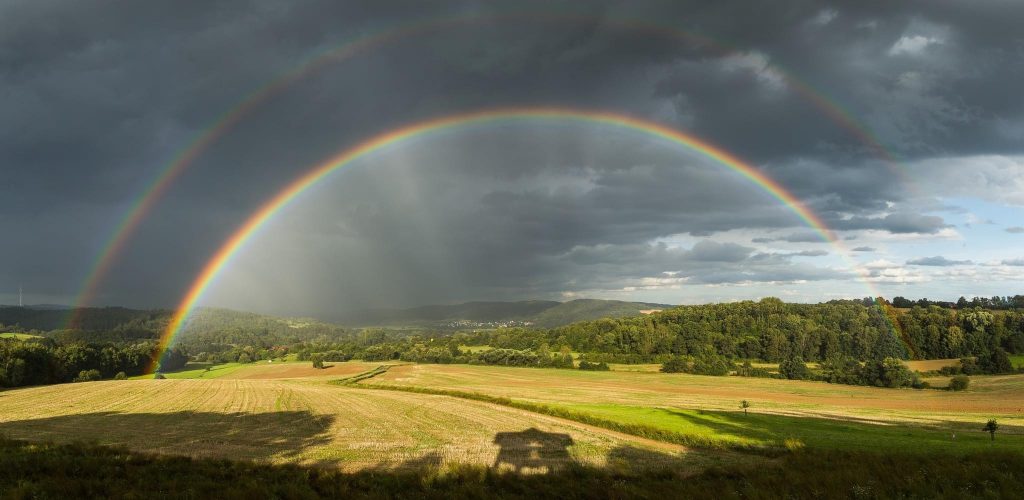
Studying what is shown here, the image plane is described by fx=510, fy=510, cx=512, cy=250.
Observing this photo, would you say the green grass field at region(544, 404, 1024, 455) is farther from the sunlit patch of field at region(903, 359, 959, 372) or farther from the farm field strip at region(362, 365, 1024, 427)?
the sunlit patch of field at region(903, 359, 959, 372)

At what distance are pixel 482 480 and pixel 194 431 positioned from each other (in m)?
25.8

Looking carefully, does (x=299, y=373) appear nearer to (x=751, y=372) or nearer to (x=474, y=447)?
(x=474, y=447)

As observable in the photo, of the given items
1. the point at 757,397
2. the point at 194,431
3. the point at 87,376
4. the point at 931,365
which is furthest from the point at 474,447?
the point at 931,365

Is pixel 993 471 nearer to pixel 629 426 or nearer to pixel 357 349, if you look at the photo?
pixel 629 426

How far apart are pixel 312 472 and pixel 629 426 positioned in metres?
22.0

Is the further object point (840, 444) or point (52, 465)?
point (840, 444)

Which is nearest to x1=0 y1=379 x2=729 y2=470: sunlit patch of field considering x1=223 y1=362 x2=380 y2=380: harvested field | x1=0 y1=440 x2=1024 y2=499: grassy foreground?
x1=0 y1=440 x2=1024 y2=499: grassy foreground

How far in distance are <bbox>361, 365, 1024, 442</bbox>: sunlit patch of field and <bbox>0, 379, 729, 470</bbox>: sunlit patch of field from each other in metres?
8.34

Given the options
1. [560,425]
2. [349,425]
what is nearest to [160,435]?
[349,425]

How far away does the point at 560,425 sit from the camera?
35469 mm

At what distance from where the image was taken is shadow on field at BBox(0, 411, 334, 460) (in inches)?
976

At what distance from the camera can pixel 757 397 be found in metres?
70.2

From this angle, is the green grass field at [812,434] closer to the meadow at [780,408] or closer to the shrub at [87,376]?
the meadow at [780,408]

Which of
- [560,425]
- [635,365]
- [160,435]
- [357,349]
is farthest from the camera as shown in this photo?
[357,349]
